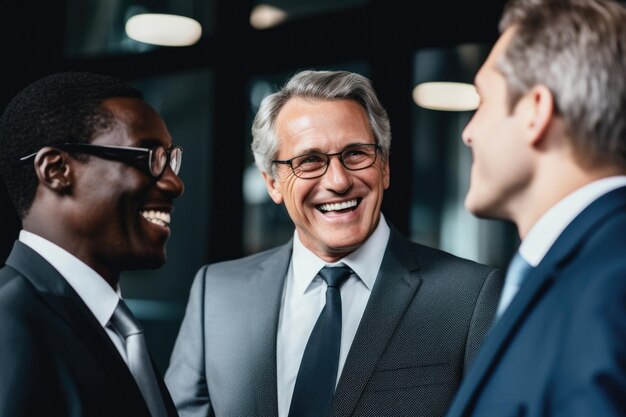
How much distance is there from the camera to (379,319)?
7.03ft

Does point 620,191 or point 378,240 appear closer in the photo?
point 620,191

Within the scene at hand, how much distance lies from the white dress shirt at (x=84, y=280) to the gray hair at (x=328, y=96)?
98 cm

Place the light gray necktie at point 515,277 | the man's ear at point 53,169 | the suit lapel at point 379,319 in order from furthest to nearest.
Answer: the suit lapel at point 379,319 < the man's ear at point 53,169 < the light gray necktie at point 515,277

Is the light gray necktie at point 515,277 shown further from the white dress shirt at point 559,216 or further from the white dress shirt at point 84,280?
the white dress shirt at point 84,280

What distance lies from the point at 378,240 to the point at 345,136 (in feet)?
1.08

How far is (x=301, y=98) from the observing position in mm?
2383

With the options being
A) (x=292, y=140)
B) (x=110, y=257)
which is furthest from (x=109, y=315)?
(x=292, y=140)

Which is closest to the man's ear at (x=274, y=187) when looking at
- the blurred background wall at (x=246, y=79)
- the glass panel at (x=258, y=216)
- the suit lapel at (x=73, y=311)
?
the suit lapel at (x=73, y=311)

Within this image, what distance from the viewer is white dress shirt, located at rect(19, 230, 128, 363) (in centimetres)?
149

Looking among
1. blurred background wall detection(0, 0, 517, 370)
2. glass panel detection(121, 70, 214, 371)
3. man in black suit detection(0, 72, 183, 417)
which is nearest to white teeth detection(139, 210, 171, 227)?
man in black suit detection(0, 72, 183, 417)

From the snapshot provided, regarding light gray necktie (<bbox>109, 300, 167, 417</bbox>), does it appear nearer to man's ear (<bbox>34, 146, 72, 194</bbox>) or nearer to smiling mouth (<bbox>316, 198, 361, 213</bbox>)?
man's ear (<bbox>34, 146, 72, 194</bbox>)

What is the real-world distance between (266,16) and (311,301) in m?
2.30

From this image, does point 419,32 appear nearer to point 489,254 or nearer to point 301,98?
point 489,254

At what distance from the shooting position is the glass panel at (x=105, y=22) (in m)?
4.52
